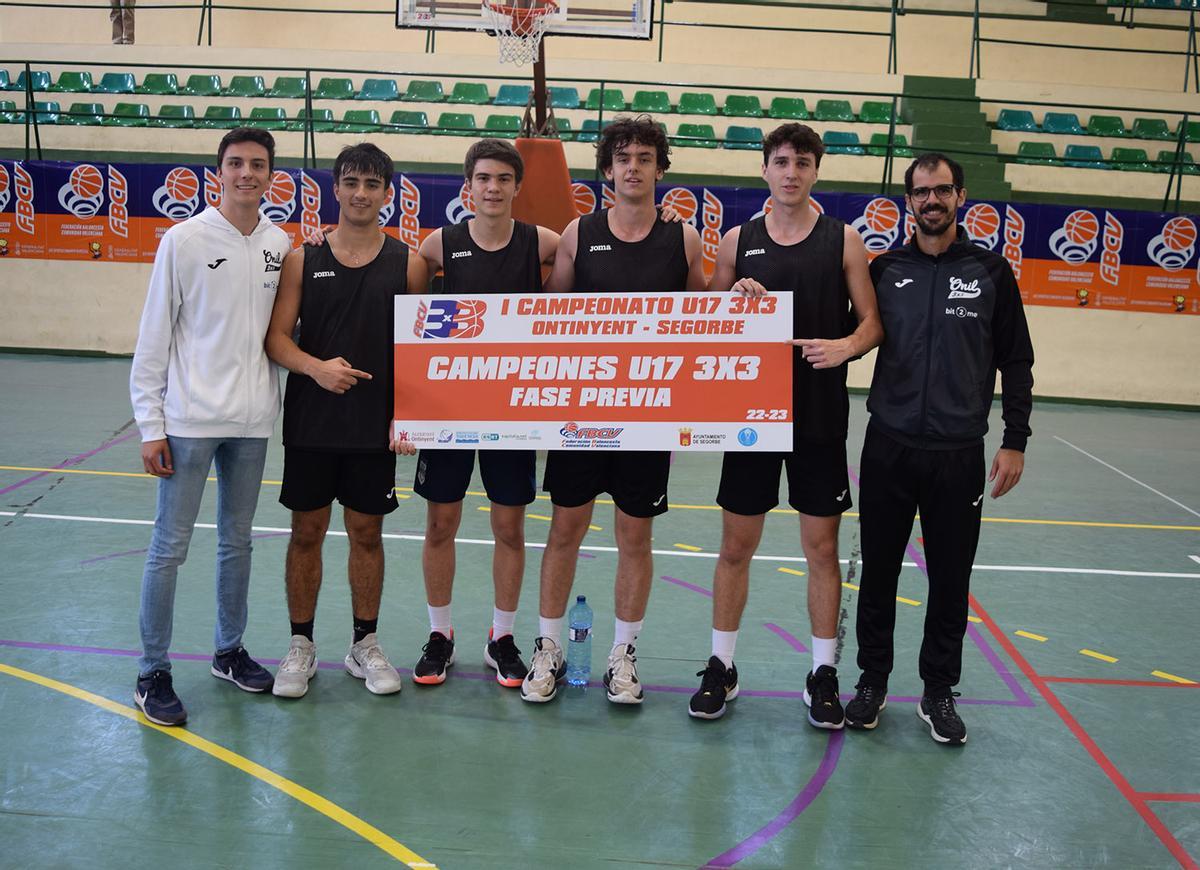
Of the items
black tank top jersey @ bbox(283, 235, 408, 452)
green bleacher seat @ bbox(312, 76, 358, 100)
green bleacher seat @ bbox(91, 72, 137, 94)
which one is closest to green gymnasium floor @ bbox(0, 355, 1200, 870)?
black tank top jersey @ bbox(283, 235, 408, 452)

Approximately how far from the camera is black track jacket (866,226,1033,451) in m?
4.04

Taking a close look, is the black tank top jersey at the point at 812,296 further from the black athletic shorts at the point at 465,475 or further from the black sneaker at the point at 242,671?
the black sneaker at the point at 242,671

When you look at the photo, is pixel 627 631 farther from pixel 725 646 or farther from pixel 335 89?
pixel 335 89

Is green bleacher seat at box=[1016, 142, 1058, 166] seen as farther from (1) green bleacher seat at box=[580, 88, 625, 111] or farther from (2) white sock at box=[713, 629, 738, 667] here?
(2) white sock at box=[713, 629, 738, 667]

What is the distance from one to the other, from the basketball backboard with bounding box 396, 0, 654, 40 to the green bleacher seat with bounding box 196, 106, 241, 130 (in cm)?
698

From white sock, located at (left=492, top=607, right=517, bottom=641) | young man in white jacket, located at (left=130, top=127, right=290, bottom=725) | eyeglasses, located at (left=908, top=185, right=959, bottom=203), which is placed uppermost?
eyeglasses, located at (left=908, top=185, right=959, bottom=203)

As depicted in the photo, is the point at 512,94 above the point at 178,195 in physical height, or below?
above

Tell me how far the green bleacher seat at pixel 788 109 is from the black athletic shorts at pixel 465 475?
43.4ft

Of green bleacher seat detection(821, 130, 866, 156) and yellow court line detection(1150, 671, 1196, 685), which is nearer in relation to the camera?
yellow court line detection(1150, 671, 1196, 685)

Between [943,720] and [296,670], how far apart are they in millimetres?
2721

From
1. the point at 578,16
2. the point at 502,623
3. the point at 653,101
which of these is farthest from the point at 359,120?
the point at 502,623

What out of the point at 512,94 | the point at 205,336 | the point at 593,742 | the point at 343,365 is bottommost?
the point at 593,742

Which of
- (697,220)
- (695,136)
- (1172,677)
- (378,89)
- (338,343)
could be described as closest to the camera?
(338,343)

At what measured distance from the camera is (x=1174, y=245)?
13797mm
